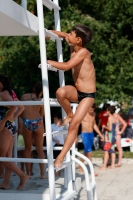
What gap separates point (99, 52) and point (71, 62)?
344 inches

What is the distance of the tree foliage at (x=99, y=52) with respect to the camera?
44.8 feet

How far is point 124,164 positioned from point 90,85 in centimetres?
749

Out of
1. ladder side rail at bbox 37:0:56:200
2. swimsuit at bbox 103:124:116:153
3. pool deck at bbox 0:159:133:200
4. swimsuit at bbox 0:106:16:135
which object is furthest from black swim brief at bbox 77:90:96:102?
swimsuit at bbox 103:124:116:153

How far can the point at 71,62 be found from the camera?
510cm

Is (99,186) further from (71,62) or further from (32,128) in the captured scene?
(71,62)

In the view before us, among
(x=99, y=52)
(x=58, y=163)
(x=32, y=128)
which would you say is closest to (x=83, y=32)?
(x=58, y=163)

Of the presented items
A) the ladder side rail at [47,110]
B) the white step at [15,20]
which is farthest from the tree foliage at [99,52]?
the ladder side rail at [47,110]

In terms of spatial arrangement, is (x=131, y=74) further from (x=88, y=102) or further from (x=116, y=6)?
(x=88, y=102)

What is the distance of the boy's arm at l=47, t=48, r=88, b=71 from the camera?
502 cm

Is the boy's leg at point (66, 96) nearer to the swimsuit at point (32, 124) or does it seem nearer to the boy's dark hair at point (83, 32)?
the boy's dark hair at point (83, 32)

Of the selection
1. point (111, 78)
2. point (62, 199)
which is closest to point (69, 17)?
point (111, 78)

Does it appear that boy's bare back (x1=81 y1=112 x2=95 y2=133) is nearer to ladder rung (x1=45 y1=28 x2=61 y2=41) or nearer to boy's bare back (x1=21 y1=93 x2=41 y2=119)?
boy's bare back (x1=21 y1=93 x2=41 y2=119)

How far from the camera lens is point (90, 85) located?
538 cm

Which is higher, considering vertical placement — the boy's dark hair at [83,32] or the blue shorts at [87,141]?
the boy's dark hair at [83,32]
